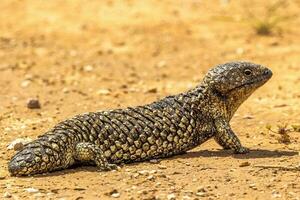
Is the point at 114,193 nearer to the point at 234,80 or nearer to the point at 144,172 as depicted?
the point at 144,172

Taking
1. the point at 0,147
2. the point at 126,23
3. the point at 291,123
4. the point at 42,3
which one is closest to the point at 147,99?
the point at 291,123

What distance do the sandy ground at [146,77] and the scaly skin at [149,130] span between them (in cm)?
15

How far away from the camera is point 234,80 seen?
895cm

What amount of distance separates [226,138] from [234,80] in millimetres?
665

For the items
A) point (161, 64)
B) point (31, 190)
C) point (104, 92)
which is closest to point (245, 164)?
point (31, 190)

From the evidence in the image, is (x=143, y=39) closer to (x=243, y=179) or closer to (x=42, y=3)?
(x=42, y=3)

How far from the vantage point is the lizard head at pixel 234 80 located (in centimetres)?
893

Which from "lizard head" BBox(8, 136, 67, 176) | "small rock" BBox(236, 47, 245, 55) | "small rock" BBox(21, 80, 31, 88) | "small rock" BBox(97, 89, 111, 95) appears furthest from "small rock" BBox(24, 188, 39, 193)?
"small rock" BBox(236, 47, 245, 55)

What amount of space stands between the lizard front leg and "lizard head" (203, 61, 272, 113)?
0.86 feet

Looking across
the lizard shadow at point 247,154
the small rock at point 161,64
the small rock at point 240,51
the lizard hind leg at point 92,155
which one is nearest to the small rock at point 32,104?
the lizard shadow at point 247,154

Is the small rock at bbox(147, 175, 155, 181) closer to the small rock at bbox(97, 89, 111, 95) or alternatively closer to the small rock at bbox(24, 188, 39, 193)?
the small rock at bbox(24, 188, 39, 193)

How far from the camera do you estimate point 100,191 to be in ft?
24.1

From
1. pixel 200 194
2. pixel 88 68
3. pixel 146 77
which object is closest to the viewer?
pixel 200 194

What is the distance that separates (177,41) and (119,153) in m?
8.97
